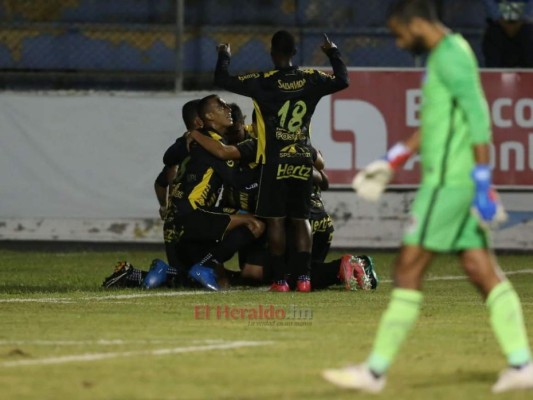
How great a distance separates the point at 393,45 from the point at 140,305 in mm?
9212

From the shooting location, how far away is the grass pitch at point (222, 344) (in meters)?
6.67

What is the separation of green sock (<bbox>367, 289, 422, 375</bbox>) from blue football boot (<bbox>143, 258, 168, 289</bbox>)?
20.0ft

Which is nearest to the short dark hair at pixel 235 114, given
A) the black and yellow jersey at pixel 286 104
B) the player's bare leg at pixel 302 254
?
the black and yellow jersey at pixel 286 104

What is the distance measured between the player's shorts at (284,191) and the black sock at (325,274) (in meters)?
0.55

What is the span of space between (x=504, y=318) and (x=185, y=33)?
42.9 feet

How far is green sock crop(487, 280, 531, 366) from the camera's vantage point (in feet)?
21.9

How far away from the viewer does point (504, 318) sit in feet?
22.1

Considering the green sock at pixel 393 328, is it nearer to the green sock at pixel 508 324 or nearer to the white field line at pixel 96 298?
the green sock at pixel 508 324

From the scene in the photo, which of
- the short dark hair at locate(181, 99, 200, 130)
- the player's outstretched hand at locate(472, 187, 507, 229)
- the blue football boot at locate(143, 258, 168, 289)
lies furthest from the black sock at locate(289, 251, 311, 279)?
the player's outstretched hand at locate(472, 187, 507, 229)

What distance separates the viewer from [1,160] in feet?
57.3

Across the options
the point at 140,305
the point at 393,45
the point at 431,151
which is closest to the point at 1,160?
the point at 393,45

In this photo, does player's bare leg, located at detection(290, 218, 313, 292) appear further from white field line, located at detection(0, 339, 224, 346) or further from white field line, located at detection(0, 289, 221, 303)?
white field line, located at detection(0, 339, 224, 346)

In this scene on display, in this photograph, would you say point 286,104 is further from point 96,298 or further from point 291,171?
point 96,298

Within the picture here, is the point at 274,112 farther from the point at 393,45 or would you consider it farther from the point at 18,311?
the point at 393,45
